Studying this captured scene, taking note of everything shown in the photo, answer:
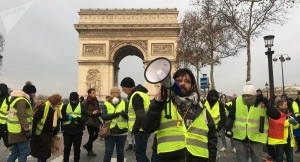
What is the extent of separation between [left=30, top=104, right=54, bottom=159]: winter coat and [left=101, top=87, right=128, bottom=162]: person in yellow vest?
1085mm

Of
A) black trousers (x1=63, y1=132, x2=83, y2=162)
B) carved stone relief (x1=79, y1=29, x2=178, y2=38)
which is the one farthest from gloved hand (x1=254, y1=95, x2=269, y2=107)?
carved stone relief (x1=79, y1=29, x2=178, y2=38)

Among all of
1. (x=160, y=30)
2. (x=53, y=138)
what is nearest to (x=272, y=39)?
(x=53, y=138)

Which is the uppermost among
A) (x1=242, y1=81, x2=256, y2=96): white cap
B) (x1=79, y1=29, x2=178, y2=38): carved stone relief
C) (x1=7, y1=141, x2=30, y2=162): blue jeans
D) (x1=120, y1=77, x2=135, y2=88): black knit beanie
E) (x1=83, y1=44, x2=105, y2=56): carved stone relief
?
(x1=79, y1=29, x2=178, y2=38): carved stone relief

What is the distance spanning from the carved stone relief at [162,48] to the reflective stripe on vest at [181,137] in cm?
3438

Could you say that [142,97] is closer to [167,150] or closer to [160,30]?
[167,150]

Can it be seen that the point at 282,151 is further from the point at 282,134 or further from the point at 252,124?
the point at 252,124

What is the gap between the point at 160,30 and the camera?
37.3 metres

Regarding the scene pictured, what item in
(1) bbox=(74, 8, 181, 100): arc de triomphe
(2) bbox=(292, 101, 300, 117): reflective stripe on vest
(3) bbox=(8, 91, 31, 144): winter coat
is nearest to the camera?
(3) bbox=(8, 91, 31, 144): winter coat

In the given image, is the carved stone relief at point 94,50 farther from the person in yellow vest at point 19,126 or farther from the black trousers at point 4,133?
the person in yellow vest at point 19,126

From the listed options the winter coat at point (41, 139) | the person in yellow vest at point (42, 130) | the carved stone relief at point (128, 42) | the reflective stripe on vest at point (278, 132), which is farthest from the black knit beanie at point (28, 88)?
the carved stone relief at point (128, 42)

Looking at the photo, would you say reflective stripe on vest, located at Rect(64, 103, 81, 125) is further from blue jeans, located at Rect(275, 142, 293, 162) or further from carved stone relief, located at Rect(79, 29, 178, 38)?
carved stone relief, located at Rect(79, 29, 178, 38)

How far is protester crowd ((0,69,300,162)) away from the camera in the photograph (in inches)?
98.9

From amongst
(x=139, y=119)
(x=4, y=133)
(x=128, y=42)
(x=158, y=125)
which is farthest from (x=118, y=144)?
(x=128, y=42)

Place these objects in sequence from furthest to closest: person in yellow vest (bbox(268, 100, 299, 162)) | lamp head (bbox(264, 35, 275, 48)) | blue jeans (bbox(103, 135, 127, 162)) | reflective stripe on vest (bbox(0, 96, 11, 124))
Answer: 1. lamp head (bbox(264, 35, 275, 48))
2. person in yellow vest (bbox(268, 100, 299, 162))
3. reflective stripe on vest (bbox(0, 96, 11, 124))
4. blue jeans (bbox(103, 135, 127, 162))
